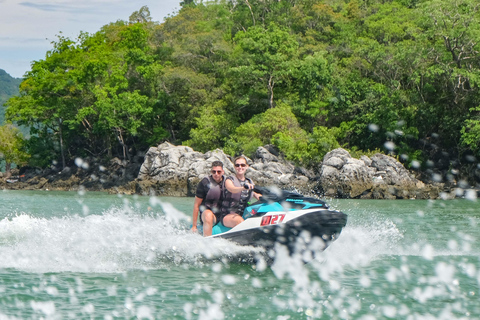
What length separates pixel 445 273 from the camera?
8.64m

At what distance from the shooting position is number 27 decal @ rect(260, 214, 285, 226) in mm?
8502

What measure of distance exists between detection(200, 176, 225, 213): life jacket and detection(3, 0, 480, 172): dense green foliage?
77.7 feet

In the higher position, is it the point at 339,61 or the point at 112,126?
the point at 339,61

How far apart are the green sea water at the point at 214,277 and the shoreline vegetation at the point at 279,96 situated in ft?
61.5

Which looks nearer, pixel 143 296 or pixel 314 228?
pixel 143 296

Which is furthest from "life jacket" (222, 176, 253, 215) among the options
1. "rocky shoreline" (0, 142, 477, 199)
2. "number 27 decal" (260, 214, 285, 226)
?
"rocky shoreline" (0, 142, 477, 199)

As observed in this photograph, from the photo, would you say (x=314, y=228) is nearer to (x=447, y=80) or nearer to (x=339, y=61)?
(x=447, y=80)

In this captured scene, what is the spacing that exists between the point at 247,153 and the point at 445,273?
26.9 metres

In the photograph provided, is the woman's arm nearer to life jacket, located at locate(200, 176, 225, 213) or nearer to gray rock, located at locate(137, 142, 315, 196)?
life jacket, located at locate(200, 176, 225, 213)

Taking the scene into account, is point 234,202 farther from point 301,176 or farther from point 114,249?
point 301,176

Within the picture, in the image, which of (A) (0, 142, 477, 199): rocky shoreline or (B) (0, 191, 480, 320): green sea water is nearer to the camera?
(B) (0, 191, 480, 320): green sea water

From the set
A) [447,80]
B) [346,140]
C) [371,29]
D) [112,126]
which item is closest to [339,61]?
[371,29]

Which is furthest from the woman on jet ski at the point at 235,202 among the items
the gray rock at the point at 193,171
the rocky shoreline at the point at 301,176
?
the gray rock at the point at 193,171

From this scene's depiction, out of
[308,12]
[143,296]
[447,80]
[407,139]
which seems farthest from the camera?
[308,12]
